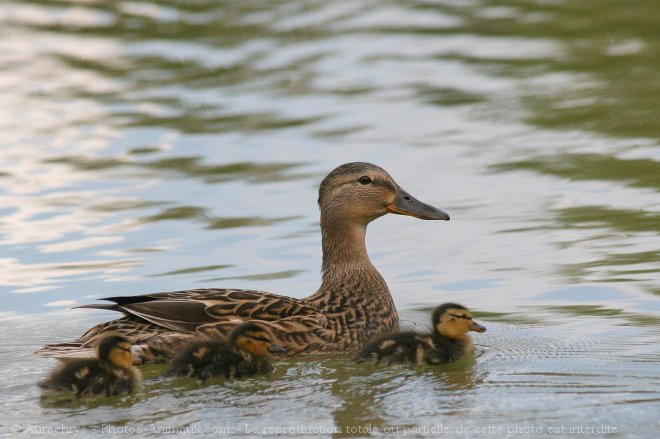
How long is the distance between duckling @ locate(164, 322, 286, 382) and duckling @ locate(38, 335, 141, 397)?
0.76 feet

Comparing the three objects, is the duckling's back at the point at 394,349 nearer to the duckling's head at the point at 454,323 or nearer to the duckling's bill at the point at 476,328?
the duckling's head at the point at 454,323

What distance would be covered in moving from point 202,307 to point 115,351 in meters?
0.77

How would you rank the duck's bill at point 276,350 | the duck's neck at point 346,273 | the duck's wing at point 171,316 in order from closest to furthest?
the duck's bill at point 276,350 < the duck's wing at point 171,316 < the duck's neck at point 346,273

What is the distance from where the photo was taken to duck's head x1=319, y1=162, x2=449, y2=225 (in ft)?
27.9

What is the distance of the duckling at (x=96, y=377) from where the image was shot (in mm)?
6707

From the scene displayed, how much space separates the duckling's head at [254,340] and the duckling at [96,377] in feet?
1.84

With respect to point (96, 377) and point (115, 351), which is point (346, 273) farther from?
point (96, 377)

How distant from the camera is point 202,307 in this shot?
7617mm

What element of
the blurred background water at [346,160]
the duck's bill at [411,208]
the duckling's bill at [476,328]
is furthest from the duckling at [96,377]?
the duck's bill at [411,208]

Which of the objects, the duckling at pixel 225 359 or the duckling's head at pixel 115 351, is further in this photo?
the duckling at pixel 225 359

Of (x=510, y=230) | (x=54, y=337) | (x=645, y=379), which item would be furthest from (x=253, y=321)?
(x=510, y=230)

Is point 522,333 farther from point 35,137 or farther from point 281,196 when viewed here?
point 35,137

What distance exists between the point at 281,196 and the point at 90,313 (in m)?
2.67

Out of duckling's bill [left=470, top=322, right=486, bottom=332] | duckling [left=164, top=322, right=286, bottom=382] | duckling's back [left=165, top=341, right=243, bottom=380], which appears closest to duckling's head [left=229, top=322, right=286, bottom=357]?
duckling [left=164, top=322, right=286, bottom=382]
